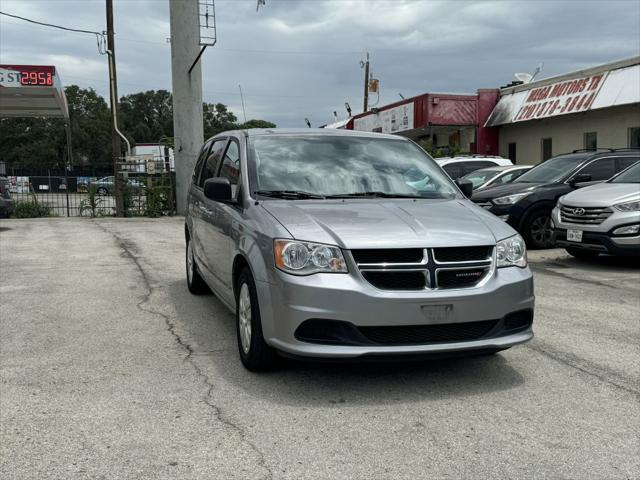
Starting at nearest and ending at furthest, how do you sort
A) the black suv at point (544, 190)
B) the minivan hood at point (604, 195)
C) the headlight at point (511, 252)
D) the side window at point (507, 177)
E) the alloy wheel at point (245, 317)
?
the headlight at point (511, 252)
the alloy wheel at point (245, 317)
the minivan hood at point (604, 195)
the black suv at point (544, 190)
the side window at point (507, 177)

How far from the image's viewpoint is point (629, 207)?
29.7 feet

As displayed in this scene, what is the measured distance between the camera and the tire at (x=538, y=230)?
36.7ft

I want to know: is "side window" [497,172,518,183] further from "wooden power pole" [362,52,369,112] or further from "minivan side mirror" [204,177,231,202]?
"wooden power pole" [362,52,369,112]

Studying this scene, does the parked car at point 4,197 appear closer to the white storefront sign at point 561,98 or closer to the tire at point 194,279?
the tire at point 194,279

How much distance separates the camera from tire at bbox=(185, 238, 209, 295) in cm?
739

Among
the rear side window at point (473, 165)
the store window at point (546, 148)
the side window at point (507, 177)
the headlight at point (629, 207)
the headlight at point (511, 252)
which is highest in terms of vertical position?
the store window at point (546, 148)

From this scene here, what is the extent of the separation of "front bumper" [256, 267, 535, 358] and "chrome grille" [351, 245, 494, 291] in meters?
0.06

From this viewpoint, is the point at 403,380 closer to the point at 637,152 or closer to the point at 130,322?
the point at 130,322

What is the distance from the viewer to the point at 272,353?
4.44 metres

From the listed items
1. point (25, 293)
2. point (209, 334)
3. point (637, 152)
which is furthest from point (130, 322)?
point (637, 152)

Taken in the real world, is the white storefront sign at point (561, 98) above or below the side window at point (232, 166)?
above

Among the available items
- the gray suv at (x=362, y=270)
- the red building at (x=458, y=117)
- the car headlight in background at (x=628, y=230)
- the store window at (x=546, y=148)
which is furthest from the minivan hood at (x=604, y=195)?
the red building at (x=458, y=117)

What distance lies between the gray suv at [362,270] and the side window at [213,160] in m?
1.24

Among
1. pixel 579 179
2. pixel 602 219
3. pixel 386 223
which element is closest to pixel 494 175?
pixel 579 179
